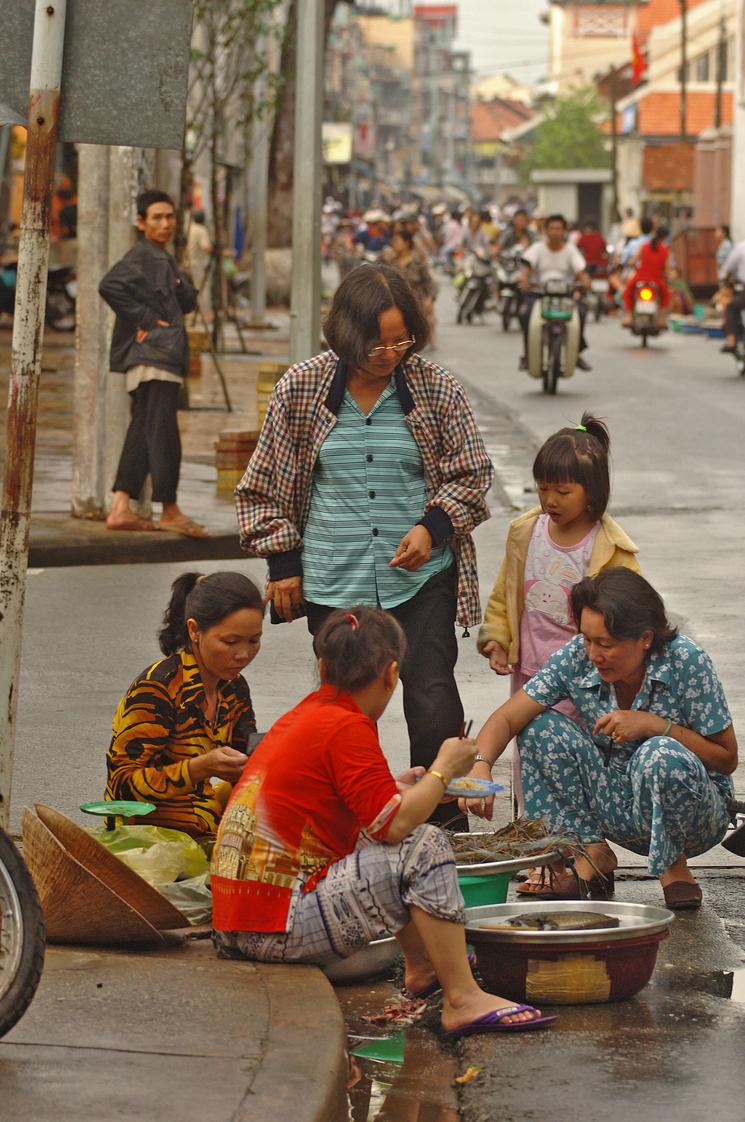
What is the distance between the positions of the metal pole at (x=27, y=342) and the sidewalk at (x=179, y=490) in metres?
5.86

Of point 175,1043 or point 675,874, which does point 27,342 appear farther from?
point 675,874

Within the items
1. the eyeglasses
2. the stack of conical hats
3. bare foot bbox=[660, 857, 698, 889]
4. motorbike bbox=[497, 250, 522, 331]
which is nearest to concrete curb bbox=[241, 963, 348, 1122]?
the stack of conical hats

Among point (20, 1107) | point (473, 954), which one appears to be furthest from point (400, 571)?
point (20, 1107)

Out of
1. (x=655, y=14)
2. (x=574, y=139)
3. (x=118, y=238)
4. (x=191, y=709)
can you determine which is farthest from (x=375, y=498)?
(x=655, y=14)

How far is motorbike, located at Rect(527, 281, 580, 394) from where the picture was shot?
21.1 meters

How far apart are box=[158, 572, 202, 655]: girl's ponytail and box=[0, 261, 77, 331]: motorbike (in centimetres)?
2162

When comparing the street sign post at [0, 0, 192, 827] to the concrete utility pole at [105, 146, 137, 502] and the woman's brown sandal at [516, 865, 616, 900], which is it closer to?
the woman's brown sandal at [516, 865, 616, 900]

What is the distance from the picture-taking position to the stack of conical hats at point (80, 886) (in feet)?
15.7

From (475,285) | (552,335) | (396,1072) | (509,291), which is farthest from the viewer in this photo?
(475,285)

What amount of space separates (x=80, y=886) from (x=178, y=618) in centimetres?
102

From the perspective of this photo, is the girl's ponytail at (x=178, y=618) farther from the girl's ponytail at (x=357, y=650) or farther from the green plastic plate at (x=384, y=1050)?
the green plastic plate at (x=384, y=1050)

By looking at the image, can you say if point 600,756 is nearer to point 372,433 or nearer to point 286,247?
point 372,433

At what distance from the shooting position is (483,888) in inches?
206

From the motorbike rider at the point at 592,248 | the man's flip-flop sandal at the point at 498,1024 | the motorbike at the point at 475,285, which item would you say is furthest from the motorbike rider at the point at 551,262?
the motorbike rider at the point at 592,248
